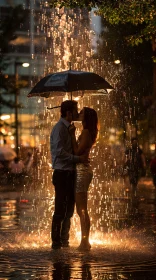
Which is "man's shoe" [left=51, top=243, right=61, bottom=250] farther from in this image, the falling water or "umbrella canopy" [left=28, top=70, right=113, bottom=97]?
"umbrella canopy" [left=28, top=70, right=113, bottom=97]

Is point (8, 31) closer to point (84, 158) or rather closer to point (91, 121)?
point (91, 121)

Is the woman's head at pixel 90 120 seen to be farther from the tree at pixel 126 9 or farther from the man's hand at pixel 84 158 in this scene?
the tree at pixel 126 9

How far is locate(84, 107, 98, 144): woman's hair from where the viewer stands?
1188cm

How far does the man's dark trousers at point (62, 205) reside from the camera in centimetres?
1184

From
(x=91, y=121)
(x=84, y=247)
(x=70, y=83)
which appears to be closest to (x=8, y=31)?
(x=70, y=83)

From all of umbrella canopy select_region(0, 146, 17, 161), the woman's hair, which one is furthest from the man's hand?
umbrella canopy select_region(0, 146, 17, 161)

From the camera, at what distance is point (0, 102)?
169ft

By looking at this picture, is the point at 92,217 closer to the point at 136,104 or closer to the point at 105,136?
the point at 105,136

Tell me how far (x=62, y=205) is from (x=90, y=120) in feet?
3.70

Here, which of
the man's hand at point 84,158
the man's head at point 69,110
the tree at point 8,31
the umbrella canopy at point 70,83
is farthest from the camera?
the tree at point 8,31

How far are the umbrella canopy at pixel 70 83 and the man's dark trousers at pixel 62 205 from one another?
133cm

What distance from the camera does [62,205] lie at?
1191 cm

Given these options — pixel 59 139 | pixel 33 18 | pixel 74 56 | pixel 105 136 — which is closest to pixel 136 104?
pixel 74 56

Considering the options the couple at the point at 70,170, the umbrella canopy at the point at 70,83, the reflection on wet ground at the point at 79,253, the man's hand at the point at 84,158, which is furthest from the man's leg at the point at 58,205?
the umbrella canopy at the point at 70,83
